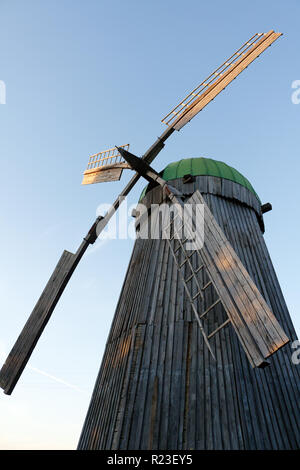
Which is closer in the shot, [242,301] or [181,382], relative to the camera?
[242,301]

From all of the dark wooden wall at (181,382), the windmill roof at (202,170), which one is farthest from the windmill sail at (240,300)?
the windmill roof at (202,170)

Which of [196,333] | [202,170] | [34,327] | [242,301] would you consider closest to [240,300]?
[242,301]

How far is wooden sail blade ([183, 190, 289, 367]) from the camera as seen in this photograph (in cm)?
459

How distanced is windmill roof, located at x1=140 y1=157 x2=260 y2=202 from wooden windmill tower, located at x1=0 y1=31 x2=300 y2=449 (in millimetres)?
52

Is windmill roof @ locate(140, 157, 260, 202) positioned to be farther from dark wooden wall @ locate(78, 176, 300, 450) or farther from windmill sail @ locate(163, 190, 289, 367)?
windmill sail @ locate(163, 190, 289, 367)

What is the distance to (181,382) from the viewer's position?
604 cm

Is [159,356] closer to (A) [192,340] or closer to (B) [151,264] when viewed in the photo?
(A) [192,340]

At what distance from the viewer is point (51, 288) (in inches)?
400

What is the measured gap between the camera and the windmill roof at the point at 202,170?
391 inches

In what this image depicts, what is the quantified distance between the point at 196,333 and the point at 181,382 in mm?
1010

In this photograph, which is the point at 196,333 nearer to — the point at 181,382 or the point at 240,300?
the point at 181,382
